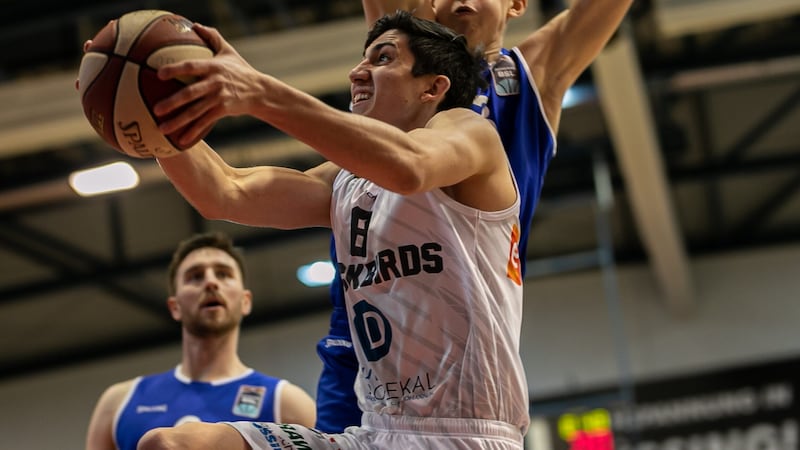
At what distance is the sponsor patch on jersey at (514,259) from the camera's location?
299 centimetres

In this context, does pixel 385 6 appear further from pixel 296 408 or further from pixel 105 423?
pixel 105 423

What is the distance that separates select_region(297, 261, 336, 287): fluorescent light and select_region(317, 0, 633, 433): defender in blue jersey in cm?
934

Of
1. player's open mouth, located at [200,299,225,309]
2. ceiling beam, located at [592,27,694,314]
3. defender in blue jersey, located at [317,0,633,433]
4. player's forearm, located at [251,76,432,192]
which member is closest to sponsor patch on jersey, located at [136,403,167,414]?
player's open mouth, located at [200,299,225,309]

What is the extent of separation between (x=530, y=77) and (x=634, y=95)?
17.6 ft

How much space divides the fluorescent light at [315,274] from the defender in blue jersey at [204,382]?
24.5ft

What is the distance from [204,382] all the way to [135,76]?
10.4 feet

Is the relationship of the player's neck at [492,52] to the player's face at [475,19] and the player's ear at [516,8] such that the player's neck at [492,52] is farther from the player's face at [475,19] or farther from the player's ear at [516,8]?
the player's ear at [516,8]

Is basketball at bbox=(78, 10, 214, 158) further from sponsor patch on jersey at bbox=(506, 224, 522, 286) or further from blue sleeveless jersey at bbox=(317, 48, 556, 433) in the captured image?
blue sleeveless jersey at bbox=(317, 48, 556, 433)

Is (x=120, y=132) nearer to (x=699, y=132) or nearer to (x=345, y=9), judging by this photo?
(x=345, y=9)

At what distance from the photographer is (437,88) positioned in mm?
3107

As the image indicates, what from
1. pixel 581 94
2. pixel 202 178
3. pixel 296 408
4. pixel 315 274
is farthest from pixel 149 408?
pixel 315 274

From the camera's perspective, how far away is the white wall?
13602 millimetres

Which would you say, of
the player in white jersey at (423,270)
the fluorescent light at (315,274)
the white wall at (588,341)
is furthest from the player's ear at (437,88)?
the white wall at (588,341)

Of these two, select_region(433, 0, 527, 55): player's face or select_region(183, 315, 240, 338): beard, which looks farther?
Result: select_region(183, 315, 240, 338): beard
